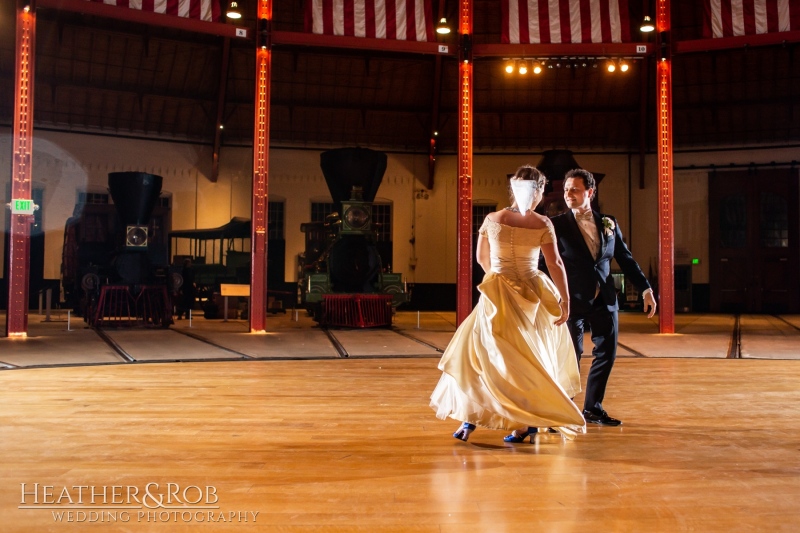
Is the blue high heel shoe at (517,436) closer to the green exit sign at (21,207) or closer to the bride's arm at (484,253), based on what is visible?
the bride's arm at (484,253)

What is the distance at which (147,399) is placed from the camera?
4.98 m

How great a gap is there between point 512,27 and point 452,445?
31.7 ft

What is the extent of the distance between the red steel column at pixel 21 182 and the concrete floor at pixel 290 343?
1.42ft

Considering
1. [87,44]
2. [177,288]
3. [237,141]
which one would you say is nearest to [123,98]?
[87,44]

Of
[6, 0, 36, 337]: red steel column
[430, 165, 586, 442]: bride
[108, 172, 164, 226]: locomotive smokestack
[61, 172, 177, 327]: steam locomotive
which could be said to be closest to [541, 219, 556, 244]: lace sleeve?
[430, 165, 586, 442]: bride

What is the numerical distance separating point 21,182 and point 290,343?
421cm

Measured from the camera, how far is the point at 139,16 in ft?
34.5

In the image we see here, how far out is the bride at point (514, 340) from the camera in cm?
354

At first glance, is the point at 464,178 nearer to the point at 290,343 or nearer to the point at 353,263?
the point at 353,263

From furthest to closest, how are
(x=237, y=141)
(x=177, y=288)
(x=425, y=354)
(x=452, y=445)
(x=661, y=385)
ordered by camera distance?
1. (x=237, y=141)
2. (x=177, y=288)
3. (x=425, y=354)
4. (x=661, y=385)
5. (x=452, y=445)

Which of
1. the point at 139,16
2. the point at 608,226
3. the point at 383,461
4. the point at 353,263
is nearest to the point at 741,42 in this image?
the point at 353,263

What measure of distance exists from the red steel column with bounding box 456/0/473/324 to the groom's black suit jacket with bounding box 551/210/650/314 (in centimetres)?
728

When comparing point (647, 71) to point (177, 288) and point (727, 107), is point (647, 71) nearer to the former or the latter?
point (727, 107)

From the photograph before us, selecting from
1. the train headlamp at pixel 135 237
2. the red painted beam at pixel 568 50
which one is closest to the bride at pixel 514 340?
the red painted beam at pixel 568 50
